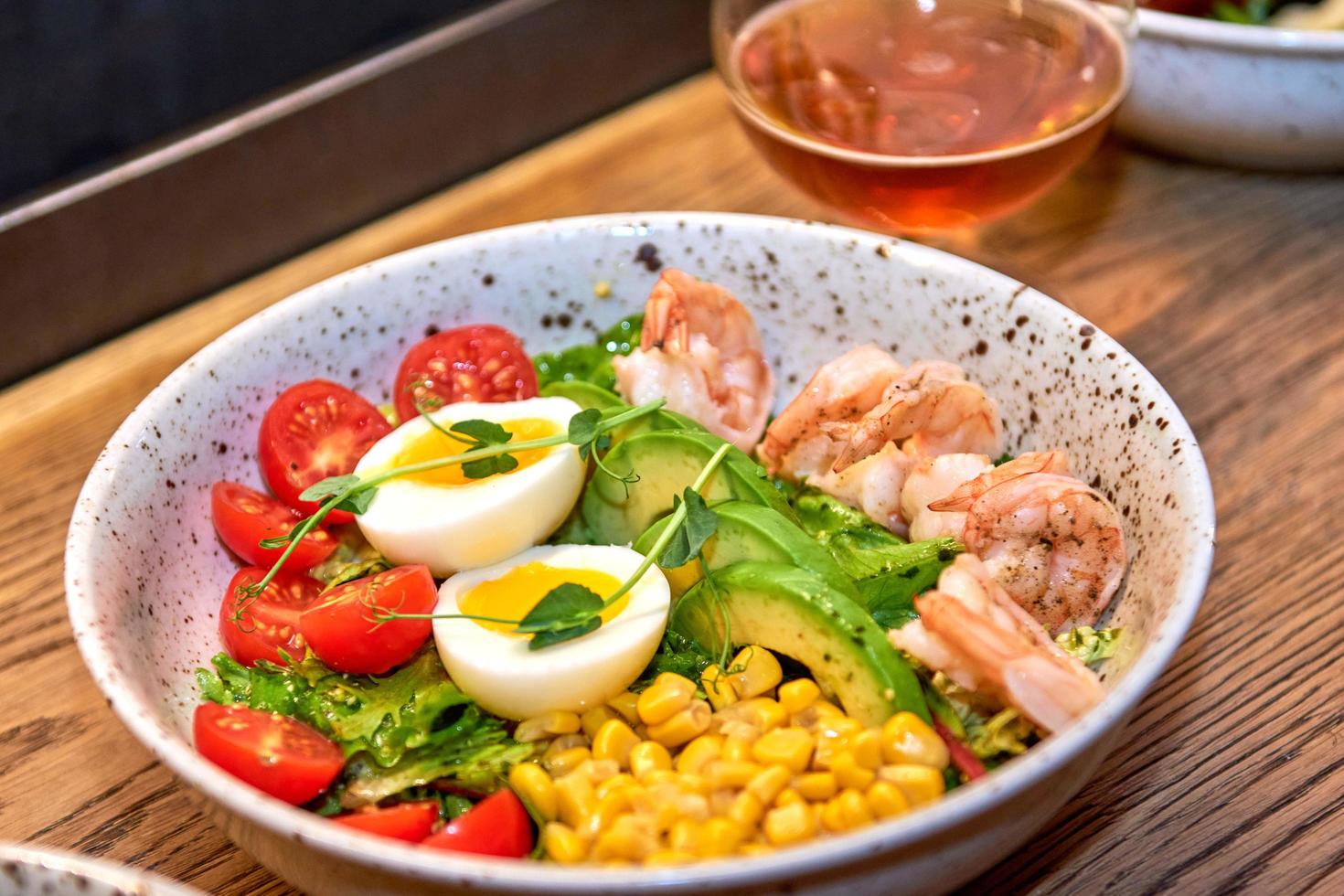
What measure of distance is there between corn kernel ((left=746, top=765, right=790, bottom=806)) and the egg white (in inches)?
11.4

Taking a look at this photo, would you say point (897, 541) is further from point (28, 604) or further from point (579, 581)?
point (28, 604)

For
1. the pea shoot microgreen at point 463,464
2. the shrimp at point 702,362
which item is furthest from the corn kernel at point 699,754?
the shrimp at point 702,362

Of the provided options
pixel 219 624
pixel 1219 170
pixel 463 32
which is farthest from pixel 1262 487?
pixel 463 32

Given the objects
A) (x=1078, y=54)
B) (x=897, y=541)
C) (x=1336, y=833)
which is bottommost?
(x=1336, y=833)

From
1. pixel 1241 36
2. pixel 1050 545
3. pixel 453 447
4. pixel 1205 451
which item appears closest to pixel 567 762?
pixel 453 447

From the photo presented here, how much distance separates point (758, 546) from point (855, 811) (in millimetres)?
453

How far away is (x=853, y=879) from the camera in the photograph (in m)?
1.24

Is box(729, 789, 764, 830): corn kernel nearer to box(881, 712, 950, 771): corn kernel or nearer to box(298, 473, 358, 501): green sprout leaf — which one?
box(881, 712, 950, 771): corn kernel

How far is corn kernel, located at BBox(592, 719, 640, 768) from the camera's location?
5.17ft

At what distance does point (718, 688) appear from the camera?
1.65 metres

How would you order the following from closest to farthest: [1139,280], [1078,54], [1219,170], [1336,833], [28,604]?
[1336,833] → [28,604] → [1078,54] → [1139,280] → [1219,170]

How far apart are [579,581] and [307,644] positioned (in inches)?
16.0

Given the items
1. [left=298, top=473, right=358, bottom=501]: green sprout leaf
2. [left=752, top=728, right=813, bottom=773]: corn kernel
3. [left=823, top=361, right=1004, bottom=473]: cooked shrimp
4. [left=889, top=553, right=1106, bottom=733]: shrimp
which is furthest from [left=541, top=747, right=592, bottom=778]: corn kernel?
[left=823, top=361, right=1004, bottom=473]: cooked shrimp

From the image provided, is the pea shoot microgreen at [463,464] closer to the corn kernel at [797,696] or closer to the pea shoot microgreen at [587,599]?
the pea shoot microgreen at [587,599]
